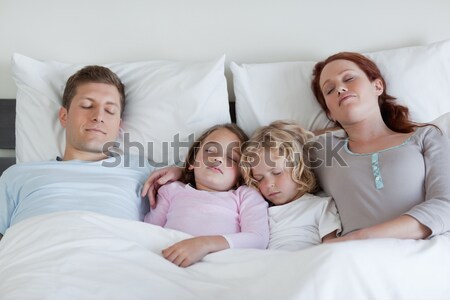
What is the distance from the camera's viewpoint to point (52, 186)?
1354mm

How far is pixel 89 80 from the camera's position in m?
1.53

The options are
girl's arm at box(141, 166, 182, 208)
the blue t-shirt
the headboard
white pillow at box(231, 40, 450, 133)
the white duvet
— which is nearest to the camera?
the white duvet

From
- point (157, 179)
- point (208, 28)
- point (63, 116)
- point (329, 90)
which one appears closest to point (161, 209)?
point (157, 179)

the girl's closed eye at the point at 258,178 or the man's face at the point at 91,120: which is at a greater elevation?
the man's face at the point at 91,120

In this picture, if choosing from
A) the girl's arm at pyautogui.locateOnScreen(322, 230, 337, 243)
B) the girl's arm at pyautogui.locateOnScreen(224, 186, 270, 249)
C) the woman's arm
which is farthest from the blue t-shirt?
the woman's arm

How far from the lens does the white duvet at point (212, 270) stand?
2.94 feet

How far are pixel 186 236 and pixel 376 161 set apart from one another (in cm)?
58

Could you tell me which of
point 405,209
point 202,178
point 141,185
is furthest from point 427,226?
point 141,185

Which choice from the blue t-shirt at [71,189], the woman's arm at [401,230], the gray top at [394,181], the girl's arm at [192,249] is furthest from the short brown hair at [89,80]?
the woman's arm at [401,230]

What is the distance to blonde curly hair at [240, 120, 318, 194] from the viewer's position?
1.35 m

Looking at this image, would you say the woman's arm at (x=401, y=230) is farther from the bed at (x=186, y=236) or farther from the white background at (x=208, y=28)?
the white background at (x=208, y=28)

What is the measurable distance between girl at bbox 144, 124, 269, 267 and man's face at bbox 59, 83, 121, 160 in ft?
0.87

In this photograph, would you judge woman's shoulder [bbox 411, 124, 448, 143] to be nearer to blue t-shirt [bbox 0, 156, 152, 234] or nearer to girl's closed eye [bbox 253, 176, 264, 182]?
girl's closed eye [bbox 253, 176, 264, 182]

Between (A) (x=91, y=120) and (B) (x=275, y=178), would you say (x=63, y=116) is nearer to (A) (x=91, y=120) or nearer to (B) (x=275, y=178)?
(A) (x=91, y=120)
